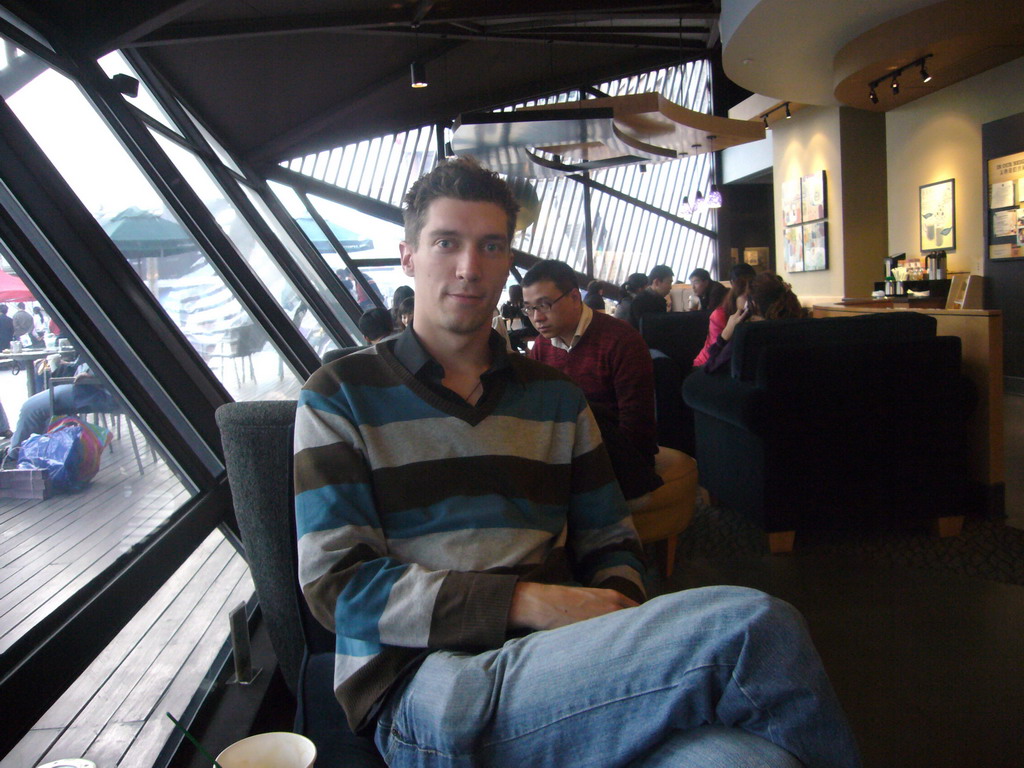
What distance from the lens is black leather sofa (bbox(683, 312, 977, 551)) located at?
124 inches

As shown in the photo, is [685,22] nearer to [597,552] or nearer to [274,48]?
[274,48]

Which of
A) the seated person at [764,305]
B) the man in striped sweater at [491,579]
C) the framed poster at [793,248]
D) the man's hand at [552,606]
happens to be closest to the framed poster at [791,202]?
the framed poster at [793,248]

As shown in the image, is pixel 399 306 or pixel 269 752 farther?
pixel 399 306

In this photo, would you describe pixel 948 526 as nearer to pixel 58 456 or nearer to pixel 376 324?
pixel 376 324

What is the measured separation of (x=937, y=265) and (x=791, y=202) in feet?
8.95

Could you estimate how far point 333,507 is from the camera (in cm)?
122

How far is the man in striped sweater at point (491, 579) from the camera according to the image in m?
0.94

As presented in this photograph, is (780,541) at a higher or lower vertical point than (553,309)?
lower

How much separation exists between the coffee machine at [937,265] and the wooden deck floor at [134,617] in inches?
305

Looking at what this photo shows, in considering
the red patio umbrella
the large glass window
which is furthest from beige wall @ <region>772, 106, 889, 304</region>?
the red patio umbrella

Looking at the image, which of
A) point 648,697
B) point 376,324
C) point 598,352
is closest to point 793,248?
point 376,324

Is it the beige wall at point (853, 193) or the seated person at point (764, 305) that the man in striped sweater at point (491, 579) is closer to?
the seated person at point (764, 305)

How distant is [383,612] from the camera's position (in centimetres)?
115

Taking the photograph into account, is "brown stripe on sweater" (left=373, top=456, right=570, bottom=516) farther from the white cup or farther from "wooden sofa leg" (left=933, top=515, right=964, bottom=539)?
"wooden sofa leg" (left=933, top=515, right=964, bottom=539)
